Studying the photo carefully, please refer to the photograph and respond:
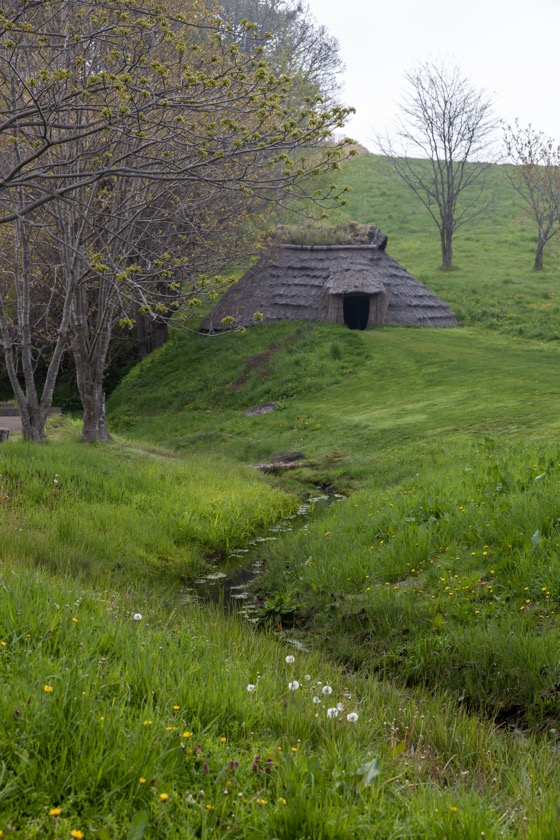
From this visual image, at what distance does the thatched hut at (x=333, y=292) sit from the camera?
30.6 m

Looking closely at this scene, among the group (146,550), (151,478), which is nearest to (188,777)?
(146,550)

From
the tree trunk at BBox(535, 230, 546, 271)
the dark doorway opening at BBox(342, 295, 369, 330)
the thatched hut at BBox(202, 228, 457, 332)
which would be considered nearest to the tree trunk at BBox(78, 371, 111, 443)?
the thatched hut at BBox(202, 228, 457, 332)

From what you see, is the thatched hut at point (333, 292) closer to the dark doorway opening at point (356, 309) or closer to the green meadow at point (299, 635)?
the dark doorway opening at point (356, 309)

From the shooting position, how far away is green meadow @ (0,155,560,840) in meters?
3.27

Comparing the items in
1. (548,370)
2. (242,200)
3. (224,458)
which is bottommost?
(224,458)

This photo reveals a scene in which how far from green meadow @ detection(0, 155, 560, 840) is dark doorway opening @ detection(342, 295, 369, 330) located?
1185 cm

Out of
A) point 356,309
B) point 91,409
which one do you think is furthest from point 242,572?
point 356,309

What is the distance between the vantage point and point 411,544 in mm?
8812

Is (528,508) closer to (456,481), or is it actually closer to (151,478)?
(456,481)

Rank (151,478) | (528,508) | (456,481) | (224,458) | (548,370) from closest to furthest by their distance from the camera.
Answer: (528,508), (456,481), (151,478), (224,458), (548,370)

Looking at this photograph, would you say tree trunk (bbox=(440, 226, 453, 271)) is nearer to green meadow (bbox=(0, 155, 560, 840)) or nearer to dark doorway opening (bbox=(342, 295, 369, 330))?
dark doorway opening (bbox=(342, 295, 369, 330))

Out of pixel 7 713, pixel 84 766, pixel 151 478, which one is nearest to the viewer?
pixel 84 766

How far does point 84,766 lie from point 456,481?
A: 27.9 feet

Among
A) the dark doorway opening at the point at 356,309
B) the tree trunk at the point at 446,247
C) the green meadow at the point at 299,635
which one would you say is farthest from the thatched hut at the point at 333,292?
the green meadow at the point at 299,635
